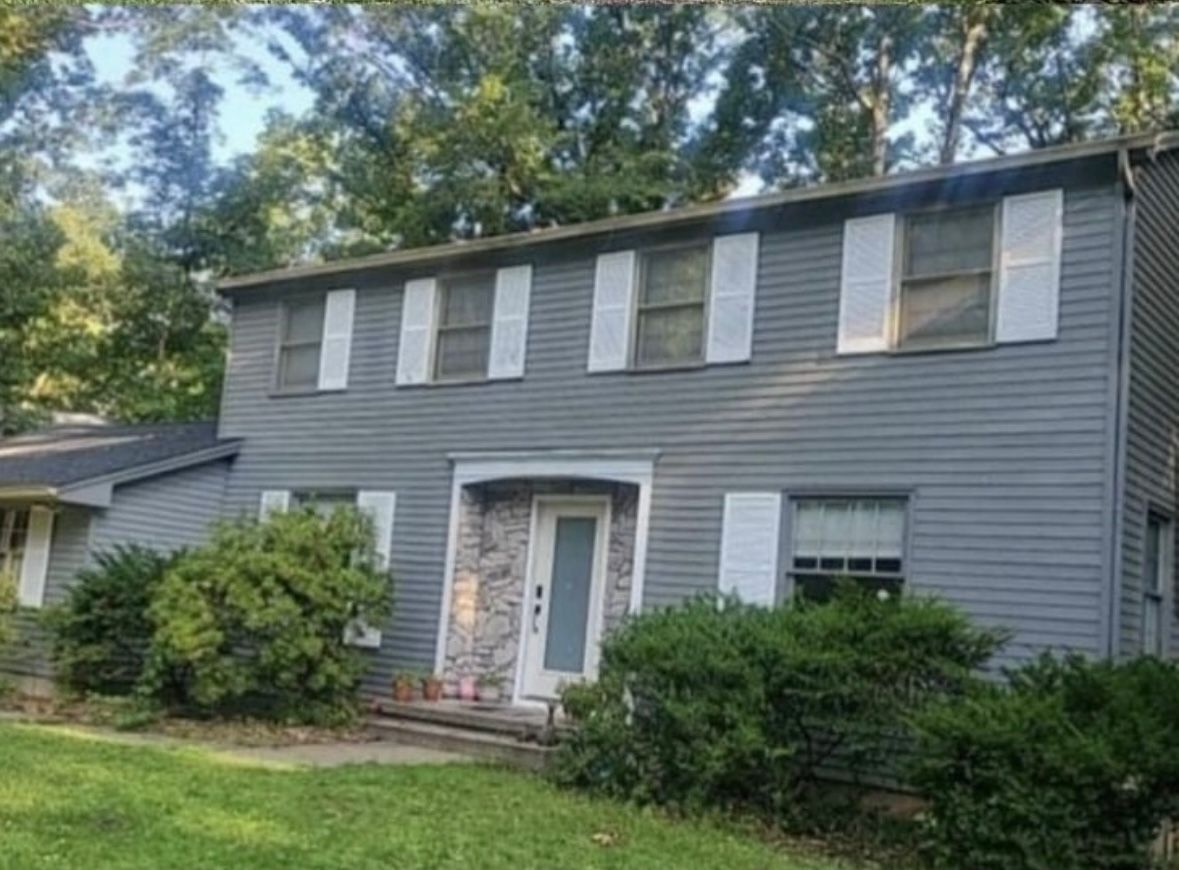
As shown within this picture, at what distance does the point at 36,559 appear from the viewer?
518 inches

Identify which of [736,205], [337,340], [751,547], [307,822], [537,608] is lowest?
[307,822]

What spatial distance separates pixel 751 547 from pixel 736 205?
116 inches

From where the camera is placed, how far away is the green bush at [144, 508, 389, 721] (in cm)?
1037

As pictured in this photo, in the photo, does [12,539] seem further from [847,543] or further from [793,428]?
[847,543]

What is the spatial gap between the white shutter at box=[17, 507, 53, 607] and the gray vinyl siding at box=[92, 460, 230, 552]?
2.56 feet

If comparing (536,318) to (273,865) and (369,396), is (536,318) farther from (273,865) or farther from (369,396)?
(273,865)

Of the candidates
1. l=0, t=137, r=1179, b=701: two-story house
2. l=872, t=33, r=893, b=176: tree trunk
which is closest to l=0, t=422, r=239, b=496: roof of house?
l=0, t=137, r=1179, b=701: two-story house

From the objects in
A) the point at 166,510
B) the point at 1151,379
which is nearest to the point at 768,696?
the point at 1151,379

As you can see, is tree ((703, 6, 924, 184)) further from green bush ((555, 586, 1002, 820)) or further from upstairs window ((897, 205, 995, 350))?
green bush ((555, 586, 1002, 820))

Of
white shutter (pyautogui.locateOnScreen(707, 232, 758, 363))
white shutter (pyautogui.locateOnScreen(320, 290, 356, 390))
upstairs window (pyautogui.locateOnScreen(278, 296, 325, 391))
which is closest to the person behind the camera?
white shutter (pyautogui.locateOnScreen(707, 232, 758, 363))

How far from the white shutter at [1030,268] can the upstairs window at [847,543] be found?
1594mm

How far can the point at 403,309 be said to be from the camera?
12.5 m

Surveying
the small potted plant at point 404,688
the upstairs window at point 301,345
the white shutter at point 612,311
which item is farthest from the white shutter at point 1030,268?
the upstairs window at point 301,345

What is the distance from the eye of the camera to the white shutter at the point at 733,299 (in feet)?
32.6
